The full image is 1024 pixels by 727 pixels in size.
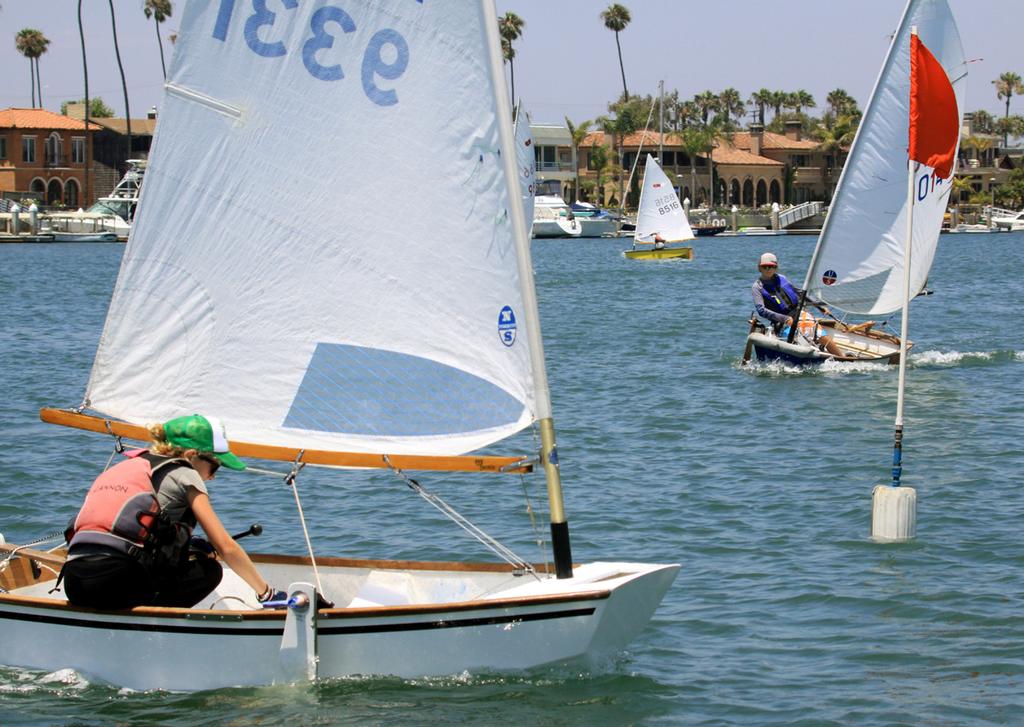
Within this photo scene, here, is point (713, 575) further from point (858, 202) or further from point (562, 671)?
point (858, 202)

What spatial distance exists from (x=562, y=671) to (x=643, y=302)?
3587cm

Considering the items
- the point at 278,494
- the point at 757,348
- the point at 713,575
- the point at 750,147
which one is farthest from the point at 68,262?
the point at 750,147

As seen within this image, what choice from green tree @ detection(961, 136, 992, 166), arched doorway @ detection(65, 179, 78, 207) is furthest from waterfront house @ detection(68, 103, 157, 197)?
green tree @ detection(961, 136, 992, 166)

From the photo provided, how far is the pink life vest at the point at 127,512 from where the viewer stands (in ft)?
26.0

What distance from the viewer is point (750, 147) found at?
128875 millimetres

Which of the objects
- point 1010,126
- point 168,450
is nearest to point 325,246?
point 168,450

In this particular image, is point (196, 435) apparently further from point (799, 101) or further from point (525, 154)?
point (799, 101)

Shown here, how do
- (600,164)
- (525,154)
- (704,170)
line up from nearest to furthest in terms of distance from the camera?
(525,154) → (704,170) → (600,164)

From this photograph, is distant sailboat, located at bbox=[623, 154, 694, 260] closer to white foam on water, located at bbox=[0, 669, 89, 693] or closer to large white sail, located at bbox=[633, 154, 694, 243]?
large white sail, located at bbox=[633, 154, 694, 243]

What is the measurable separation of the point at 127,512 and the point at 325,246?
197 centimetres

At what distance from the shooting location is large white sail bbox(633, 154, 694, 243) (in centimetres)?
6781

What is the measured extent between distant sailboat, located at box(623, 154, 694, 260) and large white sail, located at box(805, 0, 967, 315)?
43.5 metres

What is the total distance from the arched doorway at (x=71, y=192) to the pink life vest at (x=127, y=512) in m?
105

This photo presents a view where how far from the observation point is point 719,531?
12898 millimetres
